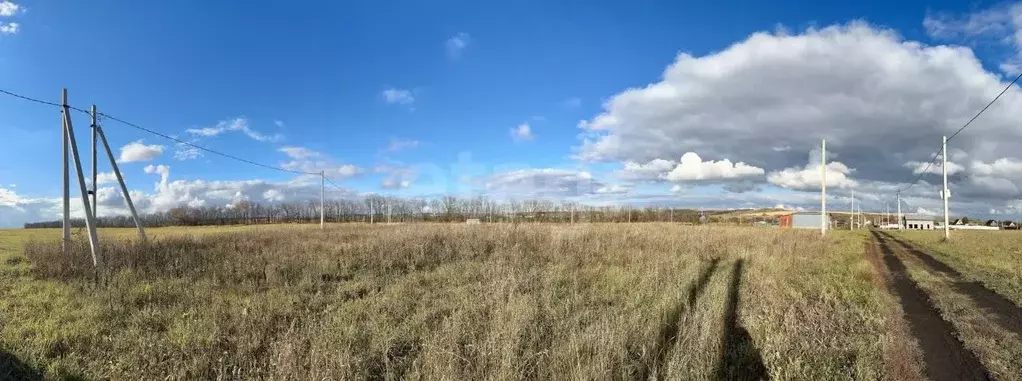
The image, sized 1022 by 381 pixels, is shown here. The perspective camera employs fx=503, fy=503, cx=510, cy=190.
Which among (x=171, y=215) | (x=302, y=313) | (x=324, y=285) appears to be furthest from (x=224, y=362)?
(x=171, y=215)

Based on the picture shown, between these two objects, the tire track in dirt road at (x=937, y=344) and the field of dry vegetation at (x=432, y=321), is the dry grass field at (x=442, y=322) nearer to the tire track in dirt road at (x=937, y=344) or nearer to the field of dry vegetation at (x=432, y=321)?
the field of dry vegetation at (x=432, y=321)

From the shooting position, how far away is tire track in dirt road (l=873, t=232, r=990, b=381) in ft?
16.6

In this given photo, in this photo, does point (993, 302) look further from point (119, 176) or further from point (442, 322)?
point (119, 176)

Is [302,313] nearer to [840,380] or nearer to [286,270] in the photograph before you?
[286,270]

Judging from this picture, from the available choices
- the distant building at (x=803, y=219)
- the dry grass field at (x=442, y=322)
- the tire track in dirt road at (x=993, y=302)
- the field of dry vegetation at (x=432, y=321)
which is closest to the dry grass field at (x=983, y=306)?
the tire track in dirt road at (x=993, y=302)

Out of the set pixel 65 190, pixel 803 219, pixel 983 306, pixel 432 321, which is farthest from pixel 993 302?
pixel 803 219

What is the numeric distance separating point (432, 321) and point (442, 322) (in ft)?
1.28

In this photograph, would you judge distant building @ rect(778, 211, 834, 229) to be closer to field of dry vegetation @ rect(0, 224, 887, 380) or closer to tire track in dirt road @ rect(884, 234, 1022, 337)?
tire track in dirt road @ rect(884, 234, 1022, 337)

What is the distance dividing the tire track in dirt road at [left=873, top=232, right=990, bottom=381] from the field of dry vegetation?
405 mm

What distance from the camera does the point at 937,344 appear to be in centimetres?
616

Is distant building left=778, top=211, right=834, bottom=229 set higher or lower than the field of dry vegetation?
lower

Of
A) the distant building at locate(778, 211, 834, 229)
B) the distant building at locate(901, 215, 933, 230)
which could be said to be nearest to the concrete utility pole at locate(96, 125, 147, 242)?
the distant building at locate(778, 211, 834, 229)

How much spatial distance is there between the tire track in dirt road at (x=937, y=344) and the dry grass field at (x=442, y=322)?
16cm

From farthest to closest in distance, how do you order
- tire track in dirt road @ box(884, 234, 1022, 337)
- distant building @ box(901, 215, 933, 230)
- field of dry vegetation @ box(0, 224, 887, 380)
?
distant building @ box(901, 215, 933, 230) < tire track in dirt road @ box(884, 234, 1022, 337) < field of dry vegetation @ box(0, 224, 887, 380)
